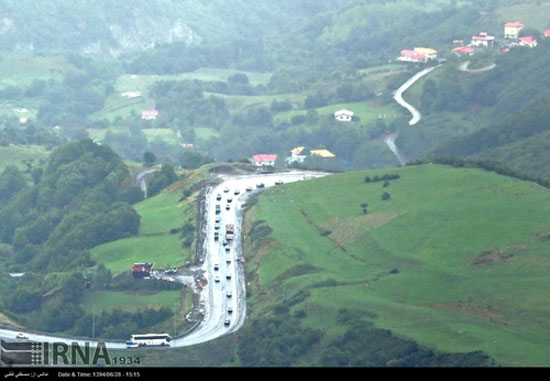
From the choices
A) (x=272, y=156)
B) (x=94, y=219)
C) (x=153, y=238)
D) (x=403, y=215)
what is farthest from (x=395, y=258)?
(x=272, y=156)

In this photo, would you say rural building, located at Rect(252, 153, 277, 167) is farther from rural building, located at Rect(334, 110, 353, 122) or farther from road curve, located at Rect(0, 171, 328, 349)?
road curve, located at Rect(0, 171, 328, 349)

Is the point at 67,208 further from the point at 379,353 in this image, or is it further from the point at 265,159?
the point at 379,353

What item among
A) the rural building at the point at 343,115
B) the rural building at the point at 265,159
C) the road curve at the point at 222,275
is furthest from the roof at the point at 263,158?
the road curve at the point at 222,275

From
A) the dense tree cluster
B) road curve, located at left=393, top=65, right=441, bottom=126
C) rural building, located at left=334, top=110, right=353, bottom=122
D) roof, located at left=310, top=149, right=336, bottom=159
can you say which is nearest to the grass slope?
the dense tree cluster

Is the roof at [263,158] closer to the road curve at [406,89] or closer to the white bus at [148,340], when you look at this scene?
the road curve at [406,89]
